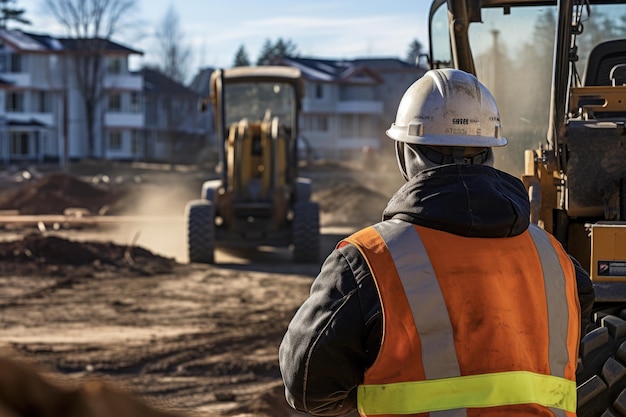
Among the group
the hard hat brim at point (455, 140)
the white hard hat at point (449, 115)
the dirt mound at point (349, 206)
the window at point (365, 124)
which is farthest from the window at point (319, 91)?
the hard hat brim at point (455, 140)

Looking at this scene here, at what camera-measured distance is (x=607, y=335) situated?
4.24m

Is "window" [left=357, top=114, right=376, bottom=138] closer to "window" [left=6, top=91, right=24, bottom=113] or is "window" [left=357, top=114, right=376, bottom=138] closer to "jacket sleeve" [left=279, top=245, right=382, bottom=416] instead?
"window" [left=6, top=91, right=24, bottom=113]

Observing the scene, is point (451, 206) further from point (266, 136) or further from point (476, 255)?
point (266, 136)

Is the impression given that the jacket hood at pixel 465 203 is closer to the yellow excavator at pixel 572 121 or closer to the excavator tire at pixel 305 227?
the yellow excavator at pixel 572 121

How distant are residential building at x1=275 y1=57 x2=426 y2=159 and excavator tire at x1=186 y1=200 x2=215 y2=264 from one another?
64885 millimetres

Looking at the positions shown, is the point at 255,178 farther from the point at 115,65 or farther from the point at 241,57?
the point at 241,57

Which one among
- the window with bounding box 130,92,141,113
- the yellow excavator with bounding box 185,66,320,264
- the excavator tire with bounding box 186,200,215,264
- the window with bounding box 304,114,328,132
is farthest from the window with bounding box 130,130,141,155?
the excavator tire with bounding box 186,200,215,264

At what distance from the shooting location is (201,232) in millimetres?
16359

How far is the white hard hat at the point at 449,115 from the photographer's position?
306 cm

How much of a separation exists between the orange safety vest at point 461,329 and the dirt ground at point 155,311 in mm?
1466

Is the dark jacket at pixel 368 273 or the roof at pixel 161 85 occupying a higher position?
the roof at pixel 161 85

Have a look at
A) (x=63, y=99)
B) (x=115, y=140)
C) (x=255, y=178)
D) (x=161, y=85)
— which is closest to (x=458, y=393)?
(x=255, y=178)

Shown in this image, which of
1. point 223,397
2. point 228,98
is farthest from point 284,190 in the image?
point 223,397

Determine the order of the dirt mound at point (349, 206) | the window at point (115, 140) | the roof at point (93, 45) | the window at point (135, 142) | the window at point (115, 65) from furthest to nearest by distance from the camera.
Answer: the window at point (135, 142) < the window at point (115, 140) < the window at point (115, 65) < the roof at point (93, 45) < the dirt mound at point (349, 206)
